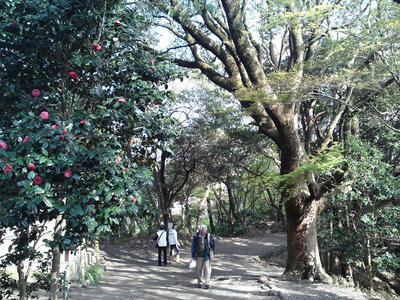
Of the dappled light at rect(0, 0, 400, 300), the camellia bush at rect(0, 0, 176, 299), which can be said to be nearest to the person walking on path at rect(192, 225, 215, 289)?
the dappled light at rect(0, 0, 400, 300)

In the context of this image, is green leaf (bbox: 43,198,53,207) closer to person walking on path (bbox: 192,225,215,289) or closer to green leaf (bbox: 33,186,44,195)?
green leaf (bbox: 33,186,44,195)

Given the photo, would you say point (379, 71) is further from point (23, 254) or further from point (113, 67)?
point (23, 254)

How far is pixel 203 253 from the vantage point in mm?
8828

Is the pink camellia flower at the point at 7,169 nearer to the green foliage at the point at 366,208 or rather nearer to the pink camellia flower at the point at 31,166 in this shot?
the pink camellia flower at the point at 31,166

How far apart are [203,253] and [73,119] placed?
5820 mm

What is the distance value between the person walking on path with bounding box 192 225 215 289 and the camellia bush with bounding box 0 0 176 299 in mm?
4171

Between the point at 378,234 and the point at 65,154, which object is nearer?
the point at 65,154

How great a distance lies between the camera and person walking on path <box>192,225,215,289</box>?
8.85m

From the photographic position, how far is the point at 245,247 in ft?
70.6

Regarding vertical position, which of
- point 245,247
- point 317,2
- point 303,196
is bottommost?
point 245,247

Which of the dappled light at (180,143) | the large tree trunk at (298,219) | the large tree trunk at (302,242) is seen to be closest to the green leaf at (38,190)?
the dappled light at (180,143)

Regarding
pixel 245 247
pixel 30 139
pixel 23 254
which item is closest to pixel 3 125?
pixel 30 139

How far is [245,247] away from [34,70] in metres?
18.9

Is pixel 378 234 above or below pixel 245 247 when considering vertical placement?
above
